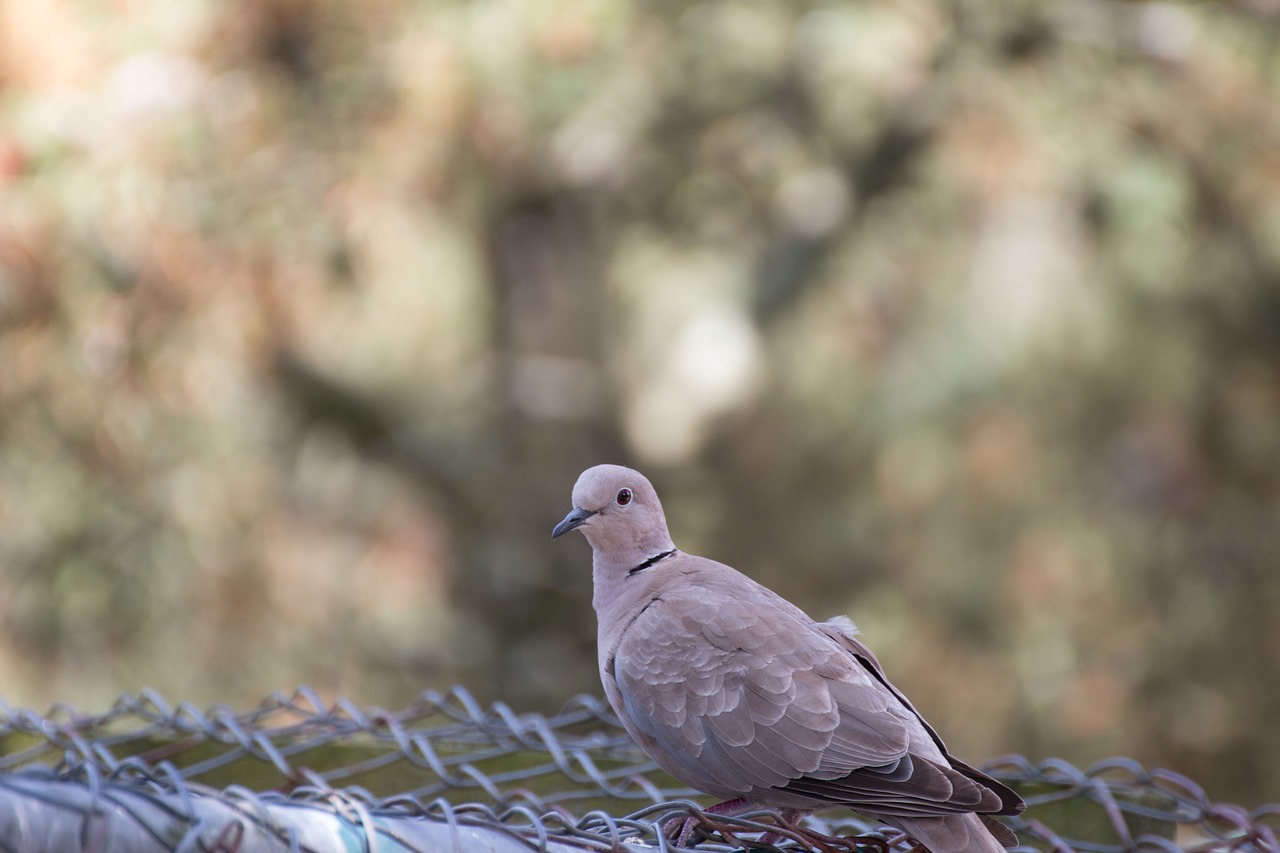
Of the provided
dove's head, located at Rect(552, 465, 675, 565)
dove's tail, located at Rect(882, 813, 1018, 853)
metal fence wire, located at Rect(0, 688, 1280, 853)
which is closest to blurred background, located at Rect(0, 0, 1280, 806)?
metal fence wire, located at Rect(0, 688, 1280, 853)

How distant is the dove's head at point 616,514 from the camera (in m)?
2.40

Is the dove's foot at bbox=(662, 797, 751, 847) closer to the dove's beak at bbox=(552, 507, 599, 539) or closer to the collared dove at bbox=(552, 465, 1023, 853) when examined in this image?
the collared dove at bbox=(552, 465, 1023, 853)

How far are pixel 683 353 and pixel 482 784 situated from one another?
4.23m

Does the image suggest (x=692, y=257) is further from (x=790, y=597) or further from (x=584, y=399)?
(x=790, y=597)

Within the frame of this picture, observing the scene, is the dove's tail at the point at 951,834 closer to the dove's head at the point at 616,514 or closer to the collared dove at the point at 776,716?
the collared dove at the point at 776,716

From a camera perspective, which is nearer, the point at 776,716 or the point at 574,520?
the point at 776,716

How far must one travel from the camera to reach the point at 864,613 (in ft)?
19.3

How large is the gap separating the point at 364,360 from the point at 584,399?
1.15 meters

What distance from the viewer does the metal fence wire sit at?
153 centimetres

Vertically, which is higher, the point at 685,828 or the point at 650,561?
the point at 650,561

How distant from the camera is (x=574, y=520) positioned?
239 cm

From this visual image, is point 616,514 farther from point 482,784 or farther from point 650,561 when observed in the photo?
point 482,784

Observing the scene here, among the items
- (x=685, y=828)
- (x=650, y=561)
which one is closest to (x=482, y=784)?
(x=685, y=828)

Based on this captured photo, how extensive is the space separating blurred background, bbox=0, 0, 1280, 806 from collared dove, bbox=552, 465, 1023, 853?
10.7ft
